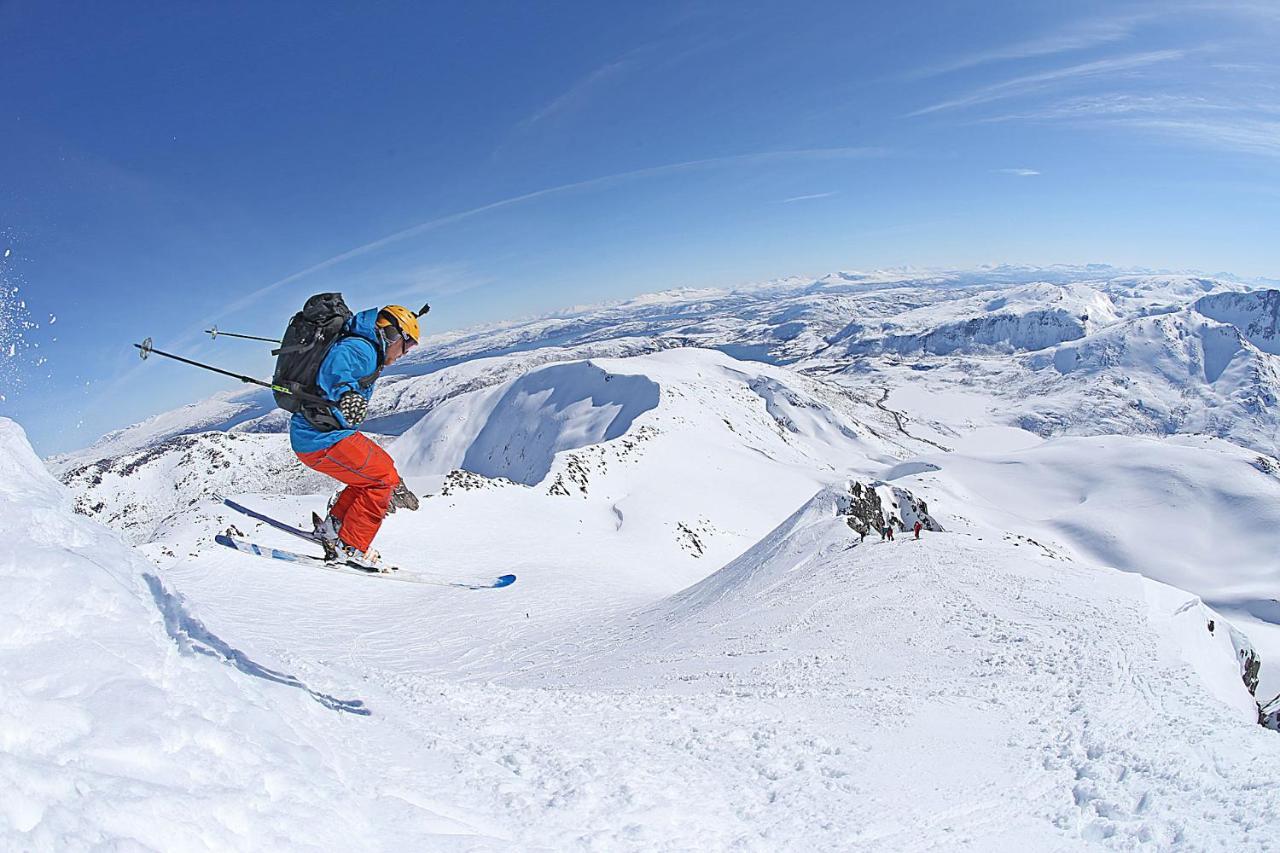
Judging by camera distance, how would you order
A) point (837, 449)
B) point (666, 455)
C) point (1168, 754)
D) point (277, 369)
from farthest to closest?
1. point (837, 449)
2. point (666, 455)
3. point (277, 369)
4. point (1168, 754)

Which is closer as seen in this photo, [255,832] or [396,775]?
[255,832]

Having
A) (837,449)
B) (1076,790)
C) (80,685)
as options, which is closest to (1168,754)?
(1076,790)

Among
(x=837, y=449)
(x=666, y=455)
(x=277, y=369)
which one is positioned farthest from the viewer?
(x=837, y=449)

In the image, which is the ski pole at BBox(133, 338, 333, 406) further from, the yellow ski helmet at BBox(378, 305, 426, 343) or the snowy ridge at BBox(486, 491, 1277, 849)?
the snowy ridge at BBox(486, 491, 1277, 849)

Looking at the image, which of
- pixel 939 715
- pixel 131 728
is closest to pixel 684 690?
pixel 939 715

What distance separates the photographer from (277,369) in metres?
7.04

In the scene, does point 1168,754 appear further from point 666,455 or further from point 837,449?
point 837,449

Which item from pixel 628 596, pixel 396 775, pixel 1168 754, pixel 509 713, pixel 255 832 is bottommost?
pixel 628 596

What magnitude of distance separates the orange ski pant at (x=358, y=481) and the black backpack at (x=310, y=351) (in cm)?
49

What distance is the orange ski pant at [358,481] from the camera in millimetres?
7383

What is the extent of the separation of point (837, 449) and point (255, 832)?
14384 centimetres

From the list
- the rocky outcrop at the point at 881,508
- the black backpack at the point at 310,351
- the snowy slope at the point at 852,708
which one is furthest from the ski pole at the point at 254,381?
the rocky outcrop at the point at 881,508

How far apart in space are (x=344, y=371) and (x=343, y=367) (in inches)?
1.9

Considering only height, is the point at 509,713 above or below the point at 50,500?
below
